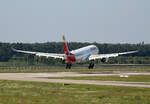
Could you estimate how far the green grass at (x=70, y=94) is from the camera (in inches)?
1636

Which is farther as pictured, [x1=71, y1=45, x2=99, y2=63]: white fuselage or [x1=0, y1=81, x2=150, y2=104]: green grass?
[x1=71, y1=45, x2=99, y2=63]: white fuselage

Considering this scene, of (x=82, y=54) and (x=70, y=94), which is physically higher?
(x=82, y=54)

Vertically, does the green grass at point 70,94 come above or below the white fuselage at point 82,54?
below

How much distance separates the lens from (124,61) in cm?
16600

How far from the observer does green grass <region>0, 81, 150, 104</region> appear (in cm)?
4156

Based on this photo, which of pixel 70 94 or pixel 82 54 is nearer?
pixel 70 94

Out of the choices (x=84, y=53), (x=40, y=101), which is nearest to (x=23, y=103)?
(x=40, y=101)

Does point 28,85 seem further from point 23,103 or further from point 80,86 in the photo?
point 23,103

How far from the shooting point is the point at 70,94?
4694 centimetres

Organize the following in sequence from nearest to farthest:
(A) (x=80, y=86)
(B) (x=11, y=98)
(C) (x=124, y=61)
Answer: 1. (B) (x=11, y=98)
2. (A) (x=80, y=86)
3. (C) (x=124, y=61)

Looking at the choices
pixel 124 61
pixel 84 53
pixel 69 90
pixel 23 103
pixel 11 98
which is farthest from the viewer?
pixel 124 61

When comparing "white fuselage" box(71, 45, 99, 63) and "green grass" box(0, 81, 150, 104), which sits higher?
"white fuselage" box(71, 45, 99, 63)

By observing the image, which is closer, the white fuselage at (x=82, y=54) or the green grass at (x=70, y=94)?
the green grass at (x=70, y=94)

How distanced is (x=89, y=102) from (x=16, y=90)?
12.3 metres
